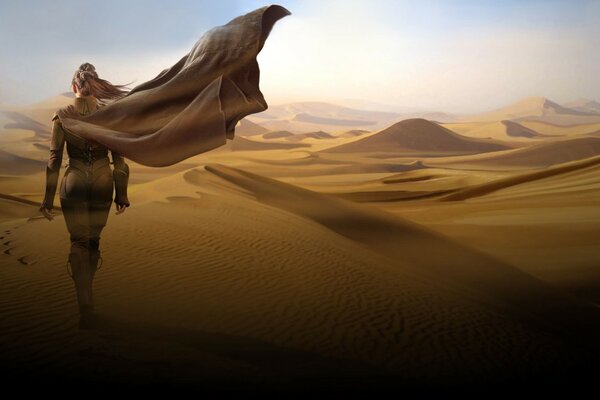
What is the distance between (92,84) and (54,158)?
27.4 inches

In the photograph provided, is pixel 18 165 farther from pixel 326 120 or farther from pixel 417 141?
pixel 326 120

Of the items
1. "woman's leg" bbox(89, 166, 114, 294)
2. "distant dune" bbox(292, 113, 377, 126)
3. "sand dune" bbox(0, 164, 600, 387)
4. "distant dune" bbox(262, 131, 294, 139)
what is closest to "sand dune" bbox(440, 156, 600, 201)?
"sand dune" bbox(0, 164, 600, 387)

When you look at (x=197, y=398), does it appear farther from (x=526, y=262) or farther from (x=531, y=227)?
(x=531, y=227)

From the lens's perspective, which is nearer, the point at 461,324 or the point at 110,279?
the point at 461,324

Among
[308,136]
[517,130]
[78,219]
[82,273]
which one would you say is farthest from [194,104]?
[308,136]

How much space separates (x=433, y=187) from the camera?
15.2 meters

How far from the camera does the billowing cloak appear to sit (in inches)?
175

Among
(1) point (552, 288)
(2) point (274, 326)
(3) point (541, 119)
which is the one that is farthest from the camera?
(3) point (541, 119)

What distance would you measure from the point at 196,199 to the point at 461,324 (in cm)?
603

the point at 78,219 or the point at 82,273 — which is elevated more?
the point at 78,219

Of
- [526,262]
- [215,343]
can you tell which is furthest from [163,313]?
[526,262]

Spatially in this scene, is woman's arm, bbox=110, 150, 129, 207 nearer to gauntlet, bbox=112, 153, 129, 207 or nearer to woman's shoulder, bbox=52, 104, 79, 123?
gauntlet, bbox=112, 153, 129, 207

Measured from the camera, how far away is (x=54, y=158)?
4.40 metres

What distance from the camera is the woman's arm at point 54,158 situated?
4.34 metres
